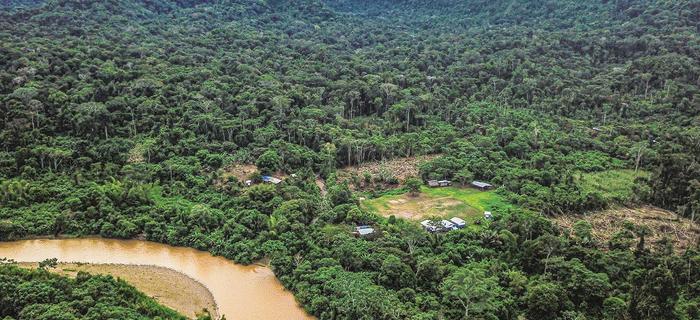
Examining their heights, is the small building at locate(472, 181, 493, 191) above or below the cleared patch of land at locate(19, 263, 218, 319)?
above

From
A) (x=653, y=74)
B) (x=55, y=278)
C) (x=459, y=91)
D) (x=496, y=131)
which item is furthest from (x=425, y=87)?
(x=55, y=278)

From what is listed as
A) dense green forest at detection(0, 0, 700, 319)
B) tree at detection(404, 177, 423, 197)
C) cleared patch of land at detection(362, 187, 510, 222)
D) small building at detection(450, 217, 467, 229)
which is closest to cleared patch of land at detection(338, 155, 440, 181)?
dense green forest at detection(0, 0, 700, 319)

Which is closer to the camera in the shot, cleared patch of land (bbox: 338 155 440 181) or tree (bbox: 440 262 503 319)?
tree (bbox: 440 262 503 319)

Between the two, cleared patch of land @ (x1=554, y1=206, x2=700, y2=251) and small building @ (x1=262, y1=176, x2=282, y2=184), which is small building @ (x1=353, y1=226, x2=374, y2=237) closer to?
small building @ (x1=262, y1=176, x2=282, y2=184)

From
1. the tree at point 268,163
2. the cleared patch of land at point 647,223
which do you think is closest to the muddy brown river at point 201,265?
the tree at point 268,163

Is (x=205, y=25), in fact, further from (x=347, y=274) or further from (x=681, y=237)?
(x=681, y=237)

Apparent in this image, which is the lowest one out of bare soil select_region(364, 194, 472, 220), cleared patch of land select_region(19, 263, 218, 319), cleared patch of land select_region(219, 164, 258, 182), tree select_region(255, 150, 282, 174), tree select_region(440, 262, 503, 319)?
cleared patch of land select_region(19, 263, 218, 319)

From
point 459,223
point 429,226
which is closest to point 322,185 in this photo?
point 429,226
